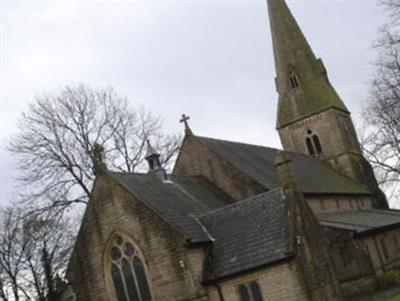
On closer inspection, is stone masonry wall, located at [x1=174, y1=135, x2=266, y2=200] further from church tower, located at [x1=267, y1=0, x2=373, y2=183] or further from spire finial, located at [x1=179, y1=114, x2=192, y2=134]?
church tower, located at [x1=267, y1=0, x2=373, y2=183]

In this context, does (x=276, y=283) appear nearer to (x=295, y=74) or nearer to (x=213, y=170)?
(x=213, y=170)

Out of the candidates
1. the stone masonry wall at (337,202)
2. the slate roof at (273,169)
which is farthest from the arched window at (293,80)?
the stone masonry wall at (337,202)

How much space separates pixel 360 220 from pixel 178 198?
13218 millimetres

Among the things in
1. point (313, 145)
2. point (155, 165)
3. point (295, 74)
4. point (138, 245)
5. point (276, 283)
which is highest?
point (295, 74)

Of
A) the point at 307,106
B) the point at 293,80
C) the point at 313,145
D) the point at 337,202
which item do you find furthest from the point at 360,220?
the point at 293,80

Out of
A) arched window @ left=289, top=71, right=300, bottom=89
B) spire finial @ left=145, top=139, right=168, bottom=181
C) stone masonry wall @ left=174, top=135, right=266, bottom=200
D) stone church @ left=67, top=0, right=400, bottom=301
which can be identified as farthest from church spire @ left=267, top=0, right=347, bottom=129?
spire finial @ left=145, top=139, right=168, bottom=181

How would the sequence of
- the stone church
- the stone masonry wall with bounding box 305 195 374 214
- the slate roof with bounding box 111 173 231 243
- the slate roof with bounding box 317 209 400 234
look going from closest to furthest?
the stone church, the slate roof with bounding box 111 173 231 243, the slate roof with bounding box 317 209 400 234, the stone masonry wall with bounding box 305 195 374 214

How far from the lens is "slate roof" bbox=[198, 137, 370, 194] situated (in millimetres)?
36969

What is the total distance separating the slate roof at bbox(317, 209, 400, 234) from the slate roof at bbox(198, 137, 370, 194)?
157 cm

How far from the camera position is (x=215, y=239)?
28.2 meters

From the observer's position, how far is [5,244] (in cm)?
5078

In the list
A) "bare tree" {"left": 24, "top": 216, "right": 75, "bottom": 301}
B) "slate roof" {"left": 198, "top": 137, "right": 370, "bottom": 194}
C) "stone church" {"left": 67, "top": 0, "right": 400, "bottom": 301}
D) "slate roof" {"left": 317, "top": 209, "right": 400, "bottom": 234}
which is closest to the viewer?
"stone church" {"left": 67, "top": 0, "right": 400, "bottom": 301}

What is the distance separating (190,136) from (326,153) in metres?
17.3

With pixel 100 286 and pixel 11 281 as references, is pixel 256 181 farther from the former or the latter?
pixel 11 281
